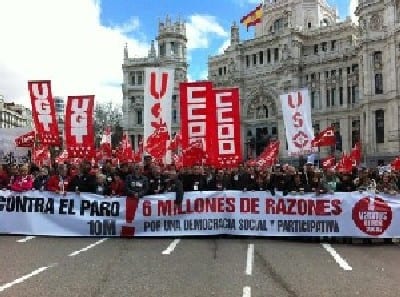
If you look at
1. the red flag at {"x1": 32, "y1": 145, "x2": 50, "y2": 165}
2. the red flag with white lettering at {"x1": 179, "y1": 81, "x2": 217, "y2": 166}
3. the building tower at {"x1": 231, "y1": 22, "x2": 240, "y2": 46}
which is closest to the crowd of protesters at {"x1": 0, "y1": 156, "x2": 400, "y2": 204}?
the red flag with white lettering at {"x1": 179, "y1": 81, "x2": 217, "y2": 166}

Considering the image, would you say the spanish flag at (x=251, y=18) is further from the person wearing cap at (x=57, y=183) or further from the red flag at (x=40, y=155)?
the person wearing cap at (x=57, y=183)

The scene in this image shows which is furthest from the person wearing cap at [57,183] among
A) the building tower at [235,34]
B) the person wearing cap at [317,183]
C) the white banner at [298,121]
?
the building tower at [235,34]

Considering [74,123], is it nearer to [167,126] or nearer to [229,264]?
[167,126]

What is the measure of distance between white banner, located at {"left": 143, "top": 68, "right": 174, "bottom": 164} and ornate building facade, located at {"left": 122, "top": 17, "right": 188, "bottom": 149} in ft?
258

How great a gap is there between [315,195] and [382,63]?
175 ft

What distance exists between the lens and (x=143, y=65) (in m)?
99.3

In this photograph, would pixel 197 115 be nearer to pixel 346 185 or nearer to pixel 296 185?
pixel 296 185

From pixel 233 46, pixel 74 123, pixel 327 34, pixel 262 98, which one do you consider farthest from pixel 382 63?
pixel 74 123

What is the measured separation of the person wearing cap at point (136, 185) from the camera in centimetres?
1485

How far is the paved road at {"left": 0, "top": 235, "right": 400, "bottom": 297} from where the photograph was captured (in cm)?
823

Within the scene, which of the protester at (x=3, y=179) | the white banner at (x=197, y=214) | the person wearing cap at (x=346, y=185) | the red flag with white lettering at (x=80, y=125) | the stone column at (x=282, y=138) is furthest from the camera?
the stone column at (x=282, y=138)

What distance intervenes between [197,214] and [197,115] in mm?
3843

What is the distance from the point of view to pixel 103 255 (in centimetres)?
1145

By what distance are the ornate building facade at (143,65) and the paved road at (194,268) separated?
84.3 metres
